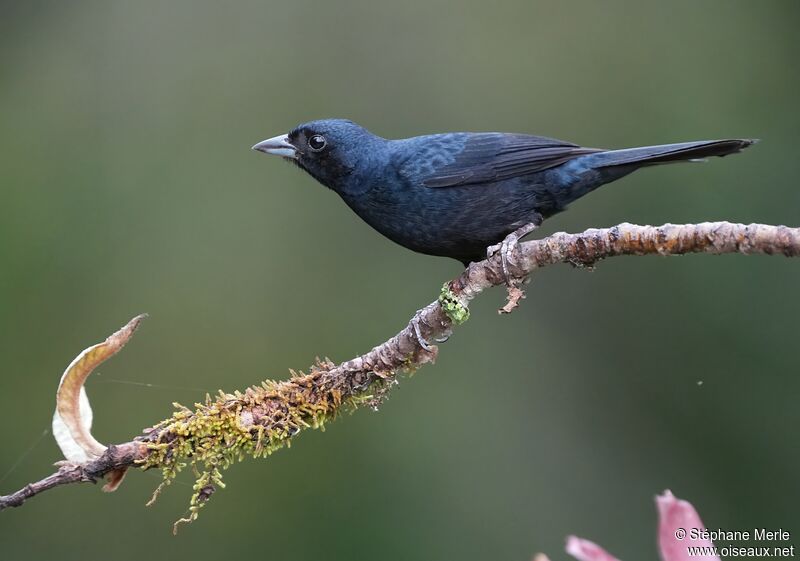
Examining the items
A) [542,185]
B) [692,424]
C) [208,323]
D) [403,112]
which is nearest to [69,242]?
[208,323]

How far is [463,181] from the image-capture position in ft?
12.0

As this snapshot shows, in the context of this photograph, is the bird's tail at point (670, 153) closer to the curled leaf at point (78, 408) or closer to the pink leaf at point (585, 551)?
the curled leaf at point (78, 408)

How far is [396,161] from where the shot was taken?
3799mm

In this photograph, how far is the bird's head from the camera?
386 centimetres

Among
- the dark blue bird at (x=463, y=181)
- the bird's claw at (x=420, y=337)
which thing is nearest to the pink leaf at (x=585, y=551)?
the bird's claw at (x=420, y=337)

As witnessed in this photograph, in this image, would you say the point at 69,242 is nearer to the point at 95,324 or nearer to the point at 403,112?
the point at 95,324

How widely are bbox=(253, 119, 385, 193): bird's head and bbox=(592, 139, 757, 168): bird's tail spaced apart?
0.97 m

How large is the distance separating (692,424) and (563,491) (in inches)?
32.0

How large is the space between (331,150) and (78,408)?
1.95m

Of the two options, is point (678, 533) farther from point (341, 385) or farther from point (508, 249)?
point (508, 249)

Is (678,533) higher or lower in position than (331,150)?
lower

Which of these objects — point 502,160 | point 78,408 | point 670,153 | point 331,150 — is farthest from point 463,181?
point 78,408

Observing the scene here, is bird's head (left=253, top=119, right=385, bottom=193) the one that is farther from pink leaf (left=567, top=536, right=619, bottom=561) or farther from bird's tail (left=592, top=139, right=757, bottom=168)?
pink leaf (left=567, top=536, right=619, bottom=561)

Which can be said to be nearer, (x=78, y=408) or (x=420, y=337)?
(x=78, y=408)
